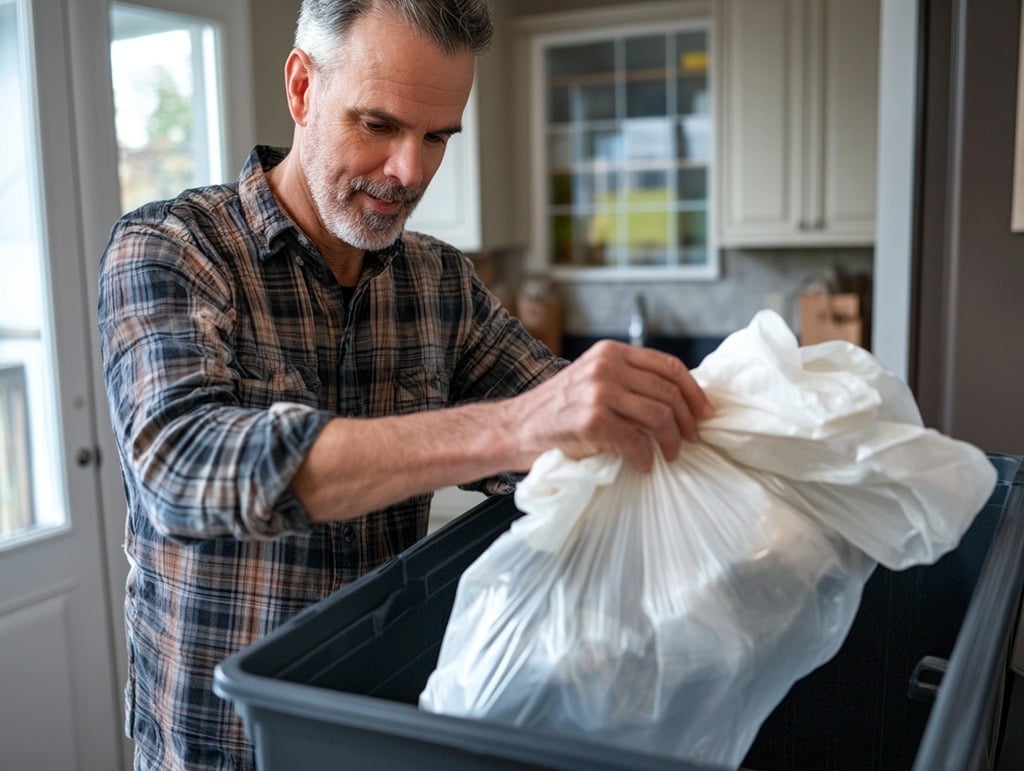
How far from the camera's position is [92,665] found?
7.97 ft

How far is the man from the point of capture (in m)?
0.75

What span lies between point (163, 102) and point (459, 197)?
1348mm

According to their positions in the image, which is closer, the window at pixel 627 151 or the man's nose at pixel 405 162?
the man's nose at pixel 405 162

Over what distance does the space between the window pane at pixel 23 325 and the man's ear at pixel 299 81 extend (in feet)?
4.37

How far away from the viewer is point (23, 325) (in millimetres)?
2260

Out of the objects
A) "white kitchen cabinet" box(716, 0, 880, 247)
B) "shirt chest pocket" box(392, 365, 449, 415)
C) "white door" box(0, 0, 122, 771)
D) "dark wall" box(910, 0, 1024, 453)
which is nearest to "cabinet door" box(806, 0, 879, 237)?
"white kitchen cabinet" box(716, 0, 880, 247)

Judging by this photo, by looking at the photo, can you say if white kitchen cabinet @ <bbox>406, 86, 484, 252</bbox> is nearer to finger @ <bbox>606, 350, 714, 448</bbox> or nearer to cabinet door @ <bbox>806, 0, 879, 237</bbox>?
cabinet door @ <bbox>806, 0, 879, 237</bbox>

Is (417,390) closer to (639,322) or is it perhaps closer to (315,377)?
(315,377)

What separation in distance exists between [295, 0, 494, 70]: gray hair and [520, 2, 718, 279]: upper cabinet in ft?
9.50

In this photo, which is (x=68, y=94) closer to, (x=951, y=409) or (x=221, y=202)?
(x=221, y=202)

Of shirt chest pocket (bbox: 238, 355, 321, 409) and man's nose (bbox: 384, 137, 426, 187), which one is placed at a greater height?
man's nose (bbox: 384, 137, 426, 187)

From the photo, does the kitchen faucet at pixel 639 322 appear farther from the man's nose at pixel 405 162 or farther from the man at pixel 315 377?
the man's nose at pixel 405 162

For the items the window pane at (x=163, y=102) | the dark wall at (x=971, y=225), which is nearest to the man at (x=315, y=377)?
the dark wall at (x=971, y=225)

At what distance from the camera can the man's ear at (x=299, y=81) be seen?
1115mm
